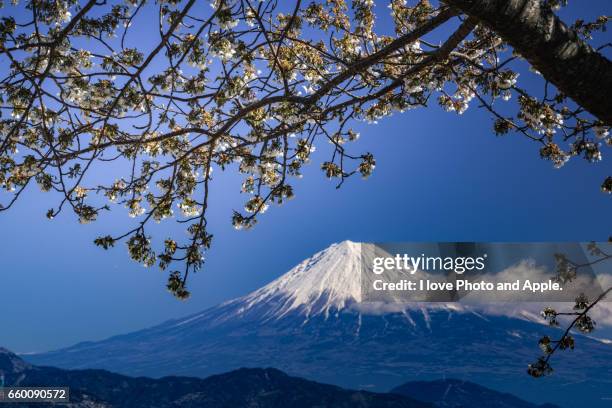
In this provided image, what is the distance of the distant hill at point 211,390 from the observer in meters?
159

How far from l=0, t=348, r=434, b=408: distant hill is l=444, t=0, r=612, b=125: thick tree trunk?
159 metres

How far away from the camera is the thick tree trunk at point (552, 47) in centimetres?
→ 301

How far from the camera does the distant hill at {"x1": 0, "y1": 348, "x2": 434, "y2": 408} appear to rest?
158750mm

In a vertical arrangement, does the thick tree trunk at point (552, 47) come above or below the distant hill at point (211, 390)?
above

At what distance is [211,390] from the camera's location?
171125mm

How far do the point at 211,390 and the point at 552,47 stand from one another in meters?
181

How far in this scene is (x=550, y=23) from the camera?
3.15 m

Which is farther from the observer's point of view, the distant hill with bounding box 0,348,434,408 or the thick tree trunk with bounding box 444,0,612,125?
the distant hill with bounding box 0,348,434,408

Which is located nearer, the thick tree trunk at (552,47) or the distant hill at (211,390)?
the thick tree trunk at (552,47)

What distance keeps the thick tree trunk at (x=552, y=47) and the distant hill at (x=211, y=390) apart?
159 meters

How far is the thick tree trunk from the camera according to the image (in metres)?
3.01

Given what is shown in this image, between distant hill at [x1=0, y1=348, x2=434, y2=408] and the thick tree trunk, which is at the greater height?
the thick tree trunk

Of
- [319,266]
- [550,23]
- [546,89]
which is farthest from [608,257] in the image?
[319,266]

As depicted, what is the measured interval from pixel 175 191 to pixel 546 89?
4.86 m
